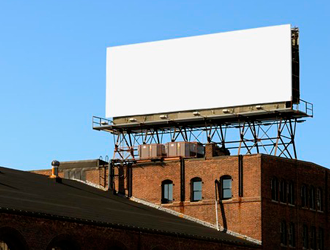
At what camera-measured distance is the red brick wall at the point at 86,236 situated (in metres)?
40.0

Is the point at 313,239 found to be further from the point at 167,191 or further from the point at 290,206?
the point at 167,191

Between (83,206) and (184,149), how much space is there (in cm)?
1725

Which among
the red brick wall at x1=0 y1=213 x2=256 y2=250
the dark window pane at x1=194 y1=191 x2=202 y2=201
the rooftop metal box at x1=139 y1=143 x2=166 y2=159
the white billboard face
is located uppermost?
the white billboard face

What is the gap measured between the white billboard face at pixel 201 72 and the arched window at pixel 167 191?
279 inches

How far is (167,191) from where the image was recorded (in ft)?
210

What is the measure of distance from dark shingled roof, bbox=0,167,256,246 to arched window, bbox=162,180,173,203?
305cm

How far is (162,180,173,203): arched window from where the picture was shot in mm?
63719

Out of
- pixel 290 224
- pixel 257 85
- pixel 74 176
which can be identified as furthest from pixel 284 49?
pixel 74 176

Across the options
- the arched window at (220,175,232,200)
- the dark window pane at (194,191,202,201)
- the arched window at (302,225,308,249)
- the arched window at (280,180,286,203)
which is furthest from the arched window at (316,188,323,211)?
the dark window pane at (194,191,202,201)

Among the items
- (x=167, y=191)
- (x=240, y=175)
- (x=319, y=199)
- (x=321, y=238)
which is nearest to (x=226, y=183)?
(x=240, y=175)

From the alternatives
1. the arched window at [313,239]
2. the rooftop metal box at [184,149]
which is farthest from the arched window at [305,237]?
the rooftop metal box at [184,149]

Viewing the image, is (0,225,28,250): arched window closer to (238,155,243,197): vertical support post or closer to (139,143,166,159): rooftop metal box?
(238,155,243,197): vertical support post

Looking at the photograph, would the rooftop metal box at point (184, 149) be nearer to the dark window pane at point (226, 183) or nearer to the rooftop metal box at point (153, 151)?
the rooftop metal box at point (153, 151)

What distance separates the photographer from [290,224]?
205 feet
